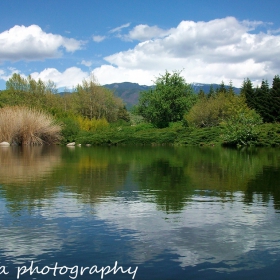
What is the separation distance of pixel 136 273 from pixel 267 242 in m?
2.29

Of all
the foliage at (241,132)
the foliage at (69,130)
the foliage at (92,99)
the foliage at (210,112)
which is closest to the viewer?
the foliage at (241,132)

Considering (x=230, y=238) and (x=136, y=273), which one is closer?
(x=136, y=273)

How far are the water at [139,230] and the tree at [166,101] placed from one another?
142 feet

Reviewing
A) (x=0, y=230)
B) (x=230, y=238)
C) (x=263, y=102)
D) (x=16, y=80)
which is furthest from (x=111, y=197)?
(x=16, y=80)

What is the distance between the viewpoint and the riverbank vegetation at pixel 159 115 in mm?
38031

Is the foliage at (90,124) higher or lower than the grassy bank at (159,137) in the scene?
higher

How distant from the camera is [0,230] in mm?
6898

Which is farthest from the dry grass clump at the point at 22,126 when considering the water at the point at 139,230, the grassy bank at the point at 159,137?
the water at the point at 139,230

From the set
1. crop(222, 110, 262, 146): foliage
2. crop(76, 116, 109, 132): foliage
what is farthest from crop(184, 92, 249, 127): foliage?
crop(76, 116, 109, 132): foliage

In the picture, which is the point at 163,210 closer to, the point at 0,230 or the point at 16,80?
the point at 0,230

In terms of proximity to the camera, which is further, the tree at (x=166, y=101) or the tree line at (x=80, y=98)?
the tree line at (x=80, y=98)

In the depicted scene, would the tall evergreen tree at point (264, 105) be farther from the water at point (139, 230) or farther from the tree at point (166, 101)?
the water at point (139, 230)

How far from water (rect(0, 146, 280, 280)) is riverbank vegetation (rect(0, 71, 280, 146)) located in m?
26.9

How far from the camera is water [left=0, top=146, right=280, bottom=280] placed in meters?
5.25
